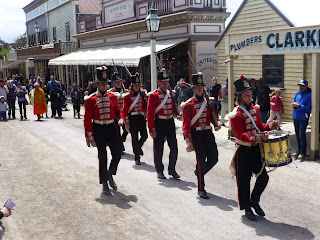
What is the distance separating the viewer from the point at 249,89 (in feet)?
19.0

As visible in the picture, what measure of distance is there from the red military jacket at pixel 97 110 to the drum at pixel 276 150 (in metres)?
2.70

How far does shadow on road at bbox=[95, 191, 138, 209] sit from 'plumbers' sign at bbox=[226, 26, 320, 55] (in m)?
4.80

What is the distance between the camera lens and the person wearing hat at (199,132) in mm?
6797

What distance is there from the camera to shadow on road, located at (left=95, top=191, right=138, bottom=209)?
21.8ft

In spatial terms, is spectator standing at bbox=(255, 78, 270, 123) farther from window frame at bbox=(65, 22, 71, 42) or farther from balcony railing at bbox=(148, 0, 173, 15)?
window frame at bbox=(65, 22, 71, 42)

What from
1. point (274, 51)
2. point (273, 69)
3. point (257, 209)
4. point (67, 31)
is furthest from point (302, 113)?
point (67, 31)

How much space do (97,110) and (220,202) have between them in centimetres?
245

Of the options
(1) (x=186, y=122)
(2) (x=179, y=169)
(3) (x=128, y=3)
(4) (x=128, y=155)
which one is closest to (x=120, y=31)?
(3) (x=128, y=3)

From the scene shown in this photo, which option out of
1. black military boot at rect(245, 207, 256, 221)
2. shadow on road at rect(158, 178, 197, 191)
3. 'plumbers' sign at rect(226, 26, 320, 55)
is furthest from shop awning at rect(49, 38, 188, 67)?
black military boot at rect(245, 207, 256, 221)

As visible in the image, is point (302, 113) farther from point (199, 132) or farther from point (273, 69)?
point (273, 69)

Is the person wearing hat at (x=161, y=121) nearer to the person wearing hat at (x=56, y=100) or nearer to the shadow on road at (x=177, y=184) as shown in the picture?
the shadow on road at (x=177, y=184)

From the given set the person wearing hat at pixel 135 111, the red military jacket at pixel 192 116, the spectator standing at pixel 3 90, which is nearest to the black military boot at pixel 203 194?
the red military jacket at pixel 192 116

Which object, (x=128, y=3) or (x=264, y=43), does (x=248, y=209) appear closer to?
(x=264, y=43)

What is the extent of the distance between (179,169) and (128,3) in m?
16.3
